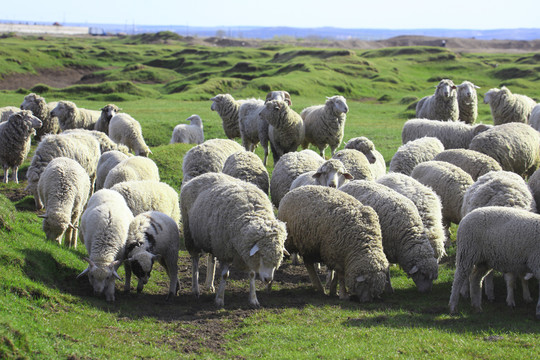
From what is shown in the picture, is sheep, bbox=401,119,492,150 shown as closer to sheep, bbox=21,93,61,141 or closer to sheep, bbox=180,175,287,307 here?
sheep, bbox=180,175,287,307

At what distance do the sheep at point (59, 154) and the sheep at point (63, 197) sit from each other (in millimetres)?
1625

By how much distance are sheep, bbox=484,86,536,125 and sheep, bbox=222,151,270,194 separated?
426 inches

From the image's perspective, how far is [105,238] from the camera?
8.55 m

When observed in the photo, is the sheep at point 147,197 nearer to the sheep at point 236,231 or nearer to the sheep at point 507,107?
the sheep at point 236,231

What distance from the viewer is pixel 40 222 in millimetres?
11141

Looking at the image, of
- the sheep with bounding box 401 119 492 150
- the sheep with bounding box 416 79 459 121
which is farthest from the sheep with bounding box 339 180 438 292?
the sheep with bounding box 416 79 459 121

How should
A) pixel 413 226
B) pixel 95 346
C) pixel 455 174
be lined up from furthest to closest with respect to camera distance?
pixel 455 174 → pixel 413 226 → pixel 95 346

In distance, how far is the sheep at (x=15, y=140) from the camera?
50.1ft

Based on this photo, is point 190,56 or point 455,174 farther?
point 190,56

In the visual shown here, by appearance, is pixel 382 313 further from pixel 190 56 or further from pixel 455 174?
pixel 190 56

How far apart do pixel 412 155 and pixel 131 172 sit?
6.62 meters

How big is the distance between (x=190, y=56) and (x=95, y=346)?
68594 mm

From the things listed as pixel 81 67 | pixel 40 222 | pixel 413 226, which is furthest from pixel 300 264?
pixel 81 67

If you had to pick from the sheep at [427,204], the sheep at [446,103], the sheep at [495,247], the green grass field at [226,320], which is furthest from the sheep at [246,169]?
the sheep at [446,103]
